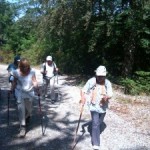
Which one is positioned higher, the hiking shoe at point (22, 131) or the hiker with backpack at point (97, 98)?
the hiker with backpack at point (97, 98)

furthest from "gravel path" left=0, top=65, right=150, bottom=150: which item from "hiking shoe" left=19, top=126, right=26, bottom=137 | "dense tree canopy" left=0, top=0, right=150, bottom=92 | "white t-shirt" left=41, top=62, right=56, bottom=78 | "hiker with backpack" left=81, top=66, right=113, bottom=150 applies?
"dense tree canopy" left=0, top=0, right=150, bottom=92

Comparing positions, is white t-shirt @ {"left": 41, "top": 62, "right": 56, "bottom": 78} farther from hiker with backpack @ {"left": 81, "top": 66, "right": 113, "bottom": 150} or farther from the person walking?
hiker with backpack @ {"left": 81, "top": 66, "right": 113, "bottom": 150}

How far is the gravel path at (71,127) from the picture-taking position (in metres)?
8.57

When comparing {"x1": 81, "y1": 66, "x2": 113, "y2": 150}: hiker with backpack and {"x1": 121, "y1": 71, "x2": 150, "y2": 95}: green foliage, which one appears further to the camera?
{"x1": 121, "y1": 71, "x2": 150, "y2": 95}: green foliage

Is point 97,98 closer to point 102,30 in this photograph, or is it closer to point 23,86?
point 23,86

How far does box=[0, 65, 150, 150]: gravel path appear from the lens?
8.57m

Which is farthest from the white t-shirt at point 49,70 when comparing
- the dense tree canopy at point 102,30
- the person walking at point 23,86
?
the person walking at point 23,86

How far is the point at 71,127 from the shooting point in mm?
10156

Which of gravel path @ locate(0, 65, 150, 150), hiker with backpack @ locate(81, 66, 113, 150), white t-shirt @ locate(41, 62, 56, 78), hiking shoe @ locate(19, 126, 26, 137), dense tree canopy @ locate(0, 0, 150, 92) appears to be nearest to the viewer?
hiker with backpack @ locate(81, 66, 113, 150)

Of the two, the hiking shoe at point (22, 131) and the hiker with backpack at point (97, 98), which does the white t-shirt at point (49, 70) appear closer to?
the hiking shoe at point (22, 131)

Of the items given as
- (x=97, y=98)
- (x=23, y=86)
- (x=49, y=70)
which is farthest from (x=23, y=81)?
(x=49, y=70)

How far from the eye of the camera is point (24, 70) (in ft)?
29.2

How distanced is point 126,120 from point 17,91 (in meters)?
3.94

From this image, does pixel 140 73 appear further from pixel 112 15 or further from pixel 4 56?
pixel 4 56
